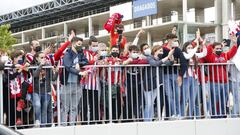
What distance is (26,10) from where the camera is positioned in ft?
302

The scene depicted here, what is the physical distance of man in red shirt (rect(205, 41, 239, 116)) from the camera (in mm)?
11125

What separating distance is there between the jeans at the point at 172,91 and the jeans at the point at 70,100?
5.72 ft

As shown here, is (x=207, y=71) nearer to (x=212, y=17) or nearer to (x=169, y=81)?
(x=169, y=81)

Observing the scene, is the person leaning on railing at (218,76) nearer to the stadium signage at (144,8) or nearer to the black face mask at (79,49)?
the black face mask at (79,49)

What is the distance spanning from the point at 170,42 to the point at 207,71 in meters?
1.01

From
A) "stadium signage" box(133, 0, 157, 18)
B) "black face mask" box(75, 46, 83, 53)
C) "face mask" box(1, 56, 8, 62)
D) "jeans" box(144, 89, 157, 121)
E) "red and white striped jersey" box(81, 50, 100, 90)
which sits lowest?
"jeans" box(144, 89, 157, 121)

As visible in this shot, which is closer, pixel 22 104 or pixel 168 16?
pixel 22 104

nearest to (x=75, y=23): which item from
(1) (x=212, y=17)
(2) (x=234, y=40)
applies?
(1) (x=212, y=17)

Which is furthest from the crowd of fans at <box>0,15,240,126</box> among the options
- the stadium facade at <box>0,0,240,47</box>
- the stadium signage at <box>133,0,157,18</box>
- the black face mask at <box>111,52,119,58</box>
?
the stadium signage at <box>133,0,157,18</box>

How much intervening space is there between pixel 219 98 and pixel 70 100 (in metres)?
3.11

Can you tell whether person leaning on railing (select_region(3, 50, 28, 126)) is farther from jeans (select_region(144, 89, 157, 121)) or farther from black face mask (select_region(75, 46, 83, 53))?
jeans (select_region(144, 89, 157, 121))

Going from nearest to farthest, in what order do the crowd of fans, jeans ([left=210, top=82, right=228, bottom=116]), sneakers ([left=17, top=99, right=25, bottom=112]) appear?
sneakers ([left=17, top=99, right=25, bottom=112]) < the crowd of fans < jeans ([left=210, top=82, right=228, bottom=116])

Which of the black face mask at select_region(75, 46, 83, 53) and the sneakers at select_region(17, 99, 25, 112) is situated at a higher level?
the black face mask at select_region(75, 46, 83, 53)

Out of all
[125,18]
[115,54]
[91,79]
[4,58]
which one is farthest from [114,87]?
[125,18]
